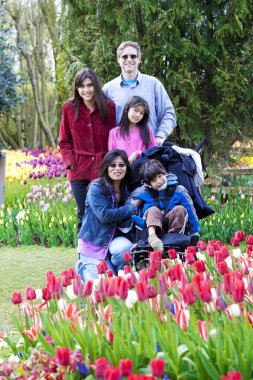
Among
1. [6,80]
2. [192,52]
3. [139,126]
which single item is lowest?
[139,126]

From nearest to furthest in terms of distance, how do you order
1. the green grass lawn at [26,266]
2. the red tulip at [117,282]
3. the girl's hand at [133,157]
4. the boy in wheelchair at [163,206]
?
the red tulip at [117,282]
the boy in wheelchair at [163,206]
the girl's hand at [133,157]
the green grass lawn at [26,266]

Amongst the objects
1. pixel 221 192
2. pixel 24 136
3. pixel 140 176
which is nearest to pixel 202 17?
pixel 221 192

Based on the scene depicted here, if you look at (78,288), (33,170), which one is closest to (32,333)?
(78,288)

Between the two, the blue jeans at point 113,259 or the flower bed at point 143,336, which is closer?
the flower bed at point 143,336

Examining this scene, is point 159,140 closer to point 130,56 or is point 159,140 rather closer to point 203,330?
point 130,56

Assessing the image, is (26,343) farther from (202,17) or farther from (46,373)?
(202,17)

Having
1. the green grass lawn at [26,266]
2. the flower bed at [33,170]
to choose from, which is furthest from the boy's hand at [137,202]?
the flower bed at [33,170]

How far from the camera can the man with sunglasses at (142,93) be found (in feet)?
18.4

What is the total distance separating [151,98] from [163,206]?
4.05ft

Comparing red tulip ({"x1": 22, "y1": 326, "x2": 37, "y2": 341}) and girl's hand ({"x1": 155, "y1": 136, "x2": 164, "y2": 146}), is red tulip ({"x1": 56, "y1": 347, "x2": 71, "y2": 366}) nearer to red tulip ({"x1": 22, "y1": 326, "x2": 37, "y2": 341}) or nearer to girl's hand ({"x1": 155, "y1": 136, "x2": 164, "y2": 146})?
red tulip ({"x1": 22, "y1": 326, "x2": 37, "y2": 341})

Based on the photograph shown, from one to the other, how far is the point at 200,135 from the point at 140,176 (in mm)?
3859

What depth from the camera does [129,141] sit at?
5379 mm

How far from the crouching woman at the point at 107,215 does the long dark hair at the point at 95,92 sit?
637 millimetres

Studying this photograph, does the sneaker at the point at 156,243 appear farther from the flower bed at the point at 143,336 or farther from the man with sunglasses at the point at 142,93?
the man with sunglasses at the point at 142,93
